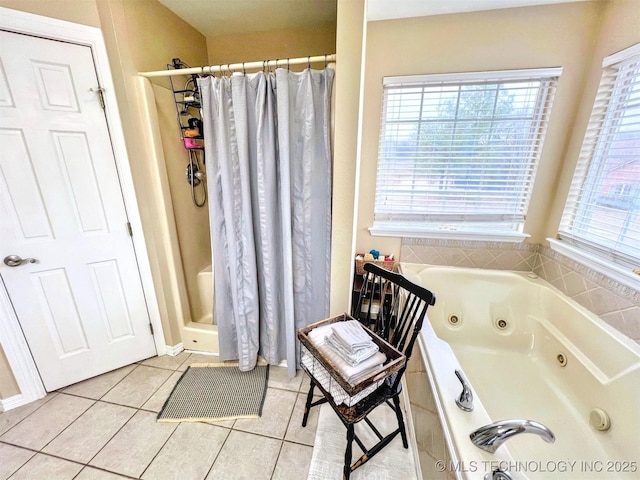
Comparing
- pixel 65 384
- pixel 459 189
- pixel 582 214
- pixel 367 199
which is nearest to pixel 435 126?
pixel 459 189

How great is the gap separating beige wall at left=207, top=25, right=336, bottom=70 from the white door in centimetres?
105

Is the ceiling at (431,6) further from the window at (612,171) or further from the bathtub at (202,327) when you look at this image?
the bathtub at (202,327)

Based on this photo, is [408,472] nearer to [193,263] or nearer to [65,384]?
[193,263]

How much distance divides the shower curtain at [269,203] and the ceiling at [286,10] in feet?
2.47

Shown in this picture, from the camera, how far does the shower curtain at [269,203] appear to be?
52.9 inches

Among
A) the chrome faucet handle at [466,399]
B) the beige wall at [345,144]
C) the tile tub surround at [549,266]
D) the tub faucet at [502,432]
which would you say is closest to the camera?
the tub faucet at [502,432]

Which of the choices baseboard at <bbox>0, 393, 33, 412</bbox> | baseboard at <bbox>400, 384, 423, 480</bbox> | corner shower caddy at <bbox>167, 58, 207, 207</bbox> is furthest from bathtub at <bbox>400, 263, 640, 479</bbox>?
baseboard at <bbox>0, 393, 33, 412</bbox>

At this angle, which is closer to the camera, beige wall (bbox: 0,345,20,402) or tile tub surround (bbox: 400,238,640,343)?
tile tub surround (bbox: 400,238,640,343)

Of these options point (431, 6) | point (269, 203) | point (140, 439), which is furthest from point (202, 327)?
point (431, 6)

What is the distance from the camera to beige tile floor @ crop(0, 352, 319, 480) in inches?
47.2

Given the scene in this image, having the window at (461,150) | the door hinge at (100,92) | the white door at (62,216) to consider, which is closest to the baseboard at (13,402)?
the white door at (62,216)

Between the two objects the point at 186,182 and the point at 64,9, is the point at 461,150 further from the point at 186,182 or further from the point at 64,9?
the point at 64,9

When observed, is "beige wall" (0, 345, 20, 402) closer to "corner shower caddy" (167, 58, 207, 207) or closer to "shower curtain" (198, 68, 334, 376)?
"shower curtain" (198, 68, 334, 376)

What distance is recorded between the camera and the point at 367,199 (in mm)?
2045
